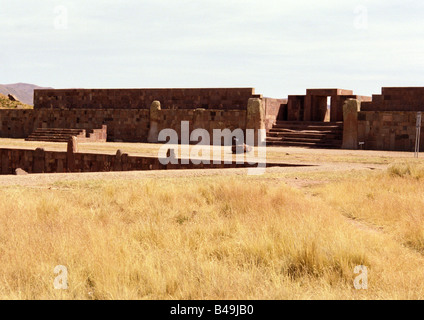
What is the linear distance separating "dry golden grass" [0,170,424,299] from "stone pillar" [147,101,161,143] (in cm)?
2069

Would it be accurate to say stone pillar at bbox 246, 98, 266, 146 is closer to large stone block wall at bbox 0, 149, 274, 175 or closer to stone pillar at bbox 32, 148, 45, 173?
large stone block wall at bbox 0, 149, 274, 175

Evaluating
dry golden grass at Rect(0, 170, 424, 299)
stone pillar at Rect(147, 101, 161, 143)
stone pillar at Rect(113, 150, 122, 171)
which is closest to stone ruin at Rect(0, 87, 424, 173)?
stone pillar at Rect(147, 101, 161, 143)

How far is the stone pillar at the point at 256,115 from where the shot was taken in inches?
1077

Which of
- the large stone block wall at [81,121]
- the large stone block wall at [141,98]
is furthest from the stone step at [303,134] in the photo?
the large stone block wall at [81,121]

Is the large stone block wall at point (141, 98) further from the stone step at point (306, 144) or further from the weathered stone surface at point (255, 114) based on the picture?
the stone step at point (306, 144)

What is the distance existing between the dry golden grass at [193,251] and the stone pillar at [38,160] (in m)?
11.1

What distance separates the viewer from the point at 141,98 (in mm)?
32094

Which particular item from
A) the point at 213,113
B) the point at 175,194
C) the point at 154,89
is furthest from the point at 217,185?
the point at 154,89

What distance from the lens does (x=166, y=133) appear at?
30.0m

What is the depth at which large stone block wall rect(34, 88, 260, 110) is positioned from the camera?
2964 centimetres

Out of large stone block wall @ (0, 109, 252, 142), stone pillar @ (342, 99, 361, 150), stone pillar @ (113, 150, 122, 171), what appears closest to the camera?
stone pillar @ (113, 150, 122, 171)

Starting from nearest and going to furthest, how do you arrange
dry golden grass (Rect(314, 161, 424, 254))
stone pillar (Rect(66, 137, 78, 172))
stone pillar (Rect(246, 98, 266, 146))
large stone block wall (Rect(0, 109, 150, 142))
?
1. dry golden grass (Rect(314, 161, 424, 254))
2. stone pillar (Rect(66, 137, 78, 172))
3. stone pillar (Rect(246, 98, 266, 146))
4. large stone block wall (Rect(0, 109, 150, 142))

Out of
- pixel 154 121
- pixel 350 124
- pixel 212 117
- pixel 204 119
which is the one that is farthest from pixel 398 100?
pixel 154 121

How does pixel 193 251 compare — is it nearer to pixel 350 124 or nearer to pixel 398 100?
pixel 350 124
